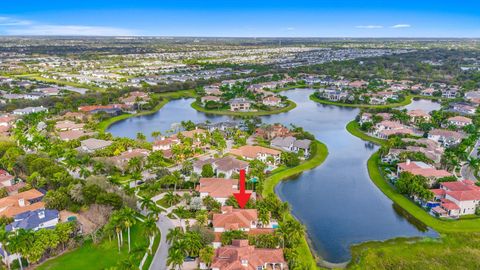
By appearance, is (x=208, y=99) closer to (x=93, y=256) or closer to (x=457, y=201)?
(x=457, y=201)

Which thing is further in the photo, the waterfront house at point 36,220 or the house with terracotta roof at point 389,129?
the house with terracotta roof at point 389,129

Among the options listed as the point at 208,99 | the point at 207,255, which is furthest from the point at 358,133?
the point at 207,255

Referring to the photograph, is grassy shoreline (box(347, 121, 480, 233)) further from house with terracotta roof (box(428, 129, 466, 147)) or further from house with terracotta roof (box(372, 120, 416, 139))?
house with terracotta roof (box(428, 129, 466, 147))

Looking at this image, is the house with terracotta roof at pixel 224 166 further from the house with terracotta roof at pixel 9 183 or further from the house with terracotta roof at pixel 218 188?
the house with terracotta roof at pixel 9 183

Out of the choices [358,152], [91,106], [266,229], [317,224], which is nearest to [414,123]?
[358,152]

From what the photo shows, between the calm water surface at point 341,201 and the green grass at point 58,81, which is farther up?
the green grass at point 58,81

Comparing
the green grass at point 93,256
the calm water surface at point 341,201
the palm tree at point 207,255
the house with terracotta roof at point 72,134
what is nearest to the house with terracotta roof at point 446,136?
the calm water surface at point 341,201

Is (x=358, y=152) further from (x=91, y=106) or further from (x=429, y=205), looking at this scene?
(x=91, y=106)
